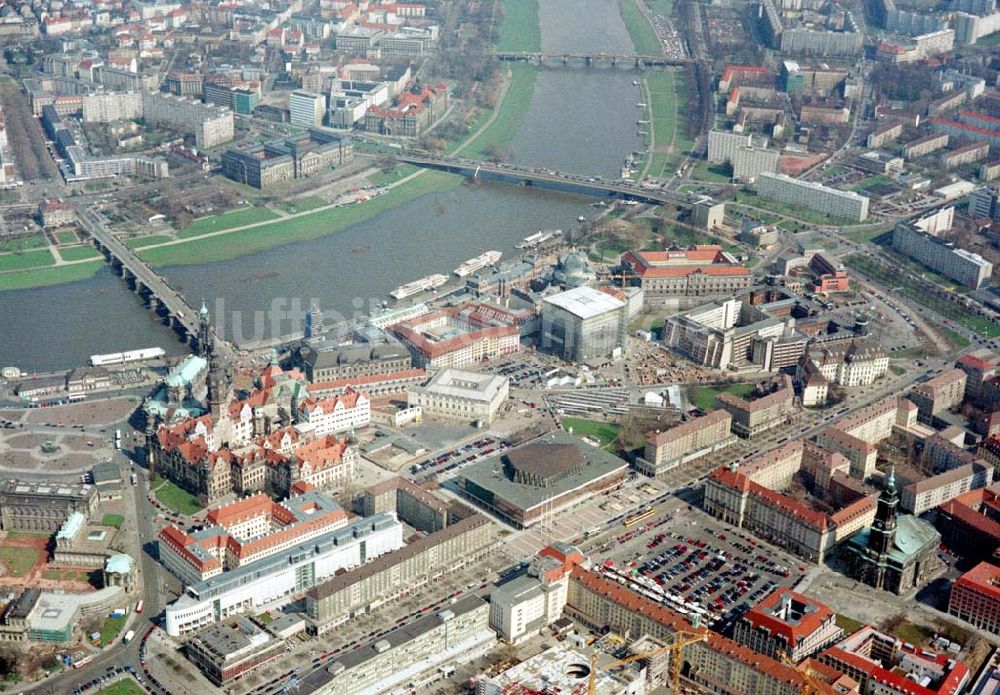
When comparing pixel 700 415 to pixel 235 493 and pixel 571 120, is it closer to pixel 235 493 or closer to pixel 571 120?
pixel 235 493

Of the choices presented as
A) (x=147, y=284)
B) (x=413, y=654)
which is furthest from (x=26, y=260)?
(x=413, y=654)

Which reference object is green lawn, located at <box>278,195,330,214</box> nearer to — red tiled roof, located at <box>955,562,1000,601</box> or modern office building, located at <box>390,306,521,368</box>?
modern office building, located at <box>390,306,521,368</box>

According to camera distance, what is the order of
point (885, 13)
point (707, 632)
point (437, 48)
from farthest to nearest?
point (885, 13), point (437, 48), point (707, 632)

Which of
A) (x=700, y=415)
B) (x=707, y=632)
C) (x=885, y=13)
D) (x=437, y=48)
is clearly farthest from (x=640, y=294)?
(x=885, y=13)

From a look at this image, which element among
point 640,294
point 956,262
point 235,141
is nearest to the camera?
point 640,294

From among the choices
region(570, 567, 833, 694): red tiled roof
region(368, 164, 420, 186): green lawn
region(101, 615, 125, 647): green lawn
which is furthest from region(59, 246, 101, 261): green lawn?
region(570, 567, 833, 694): red tiled roof

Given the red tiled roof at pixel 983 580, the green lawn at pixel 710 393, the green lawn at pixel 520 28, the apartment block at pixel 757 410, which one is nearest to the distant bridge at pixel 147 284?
the green lawn at pixel 710 393
